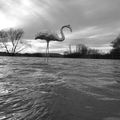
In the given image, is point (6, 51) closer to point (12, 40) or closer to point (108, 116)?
point (12, 40)

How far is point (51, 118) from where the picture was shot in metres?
1.20

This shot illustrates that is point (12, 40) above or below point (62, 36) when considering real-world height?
above

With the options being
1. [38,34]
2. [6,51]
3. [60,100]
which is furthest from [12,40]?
[60,100]

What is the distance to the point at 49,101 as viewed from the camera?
167 centimetres

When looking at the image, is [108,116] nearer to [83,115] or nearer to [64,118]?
[83,115]

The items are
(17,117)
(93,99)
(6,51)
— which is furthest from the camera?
(6,51)

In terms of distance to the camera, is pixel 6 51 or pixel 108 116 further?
pixel 6 51

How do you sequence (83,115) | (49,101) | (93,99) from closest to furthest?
1. (83,115)
2. (49,101)
3. (93,99)

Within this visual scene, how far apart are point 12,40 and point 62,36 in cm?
3236

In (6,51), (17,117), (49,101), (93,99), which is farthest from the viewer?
(6,51)

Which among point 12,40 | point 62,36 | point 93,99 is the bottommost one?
point 93,99

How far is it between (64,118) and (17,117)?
38 centimetres

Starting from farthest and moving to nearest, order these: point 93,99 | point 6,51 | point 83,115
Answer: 1. point 6,51
2. point 93,99
3. point 83,115

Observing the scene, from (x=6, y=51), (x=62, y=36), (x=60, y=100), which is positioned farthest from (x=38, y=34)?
(x=6, y=51)
